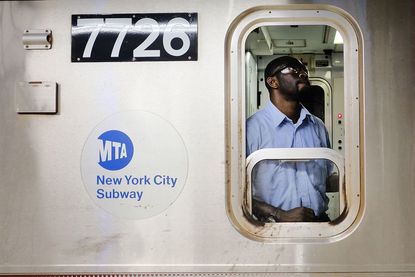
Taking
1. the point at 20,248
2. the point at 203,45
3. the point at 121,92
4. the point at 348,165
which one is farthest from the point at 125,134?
the point at 348,165

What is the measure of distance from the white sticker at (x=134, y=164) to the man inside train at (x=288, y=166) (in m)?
0.36

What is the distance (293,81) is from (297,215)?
626 millimetres

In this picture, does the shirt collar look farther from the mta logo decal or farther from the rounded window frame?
the mta logo decal

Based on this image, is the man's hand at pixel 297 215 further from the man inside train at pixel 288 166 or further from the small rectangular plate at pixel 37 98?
the small rectangular plate at pixel 37 98

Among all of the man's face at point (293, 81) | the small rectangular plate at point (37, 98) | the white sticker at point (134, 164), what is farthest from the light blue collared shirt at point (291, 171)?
the small rectangular plate at point (37, 98)

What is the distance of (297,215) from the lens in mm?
2482

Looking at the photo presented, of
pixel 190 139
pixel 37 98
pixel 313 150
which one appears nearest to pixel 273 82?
pixel 313 150

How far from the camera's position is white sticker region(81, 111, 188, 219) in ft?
8.16

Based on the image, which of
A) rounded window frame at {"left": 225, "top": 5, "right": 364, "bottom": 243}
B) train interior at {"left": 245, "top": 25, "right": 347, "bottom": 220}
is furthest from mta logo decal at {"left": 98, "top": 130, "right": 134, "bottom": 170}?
train interior at {"left": 245, "top": 25, "right": 347, "bottom": 220}

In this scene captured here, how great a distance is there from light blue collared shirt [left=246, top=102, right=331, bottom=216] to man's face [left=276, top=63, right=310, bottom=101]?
134 millimetres

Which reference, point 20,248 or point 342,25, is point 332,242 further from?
point 20,248

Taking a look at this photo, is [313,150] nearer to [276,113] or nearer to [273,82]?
[276,113]

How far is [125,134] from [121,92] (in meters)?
0.20

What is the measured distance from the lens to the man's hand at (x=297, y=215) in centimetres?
248
